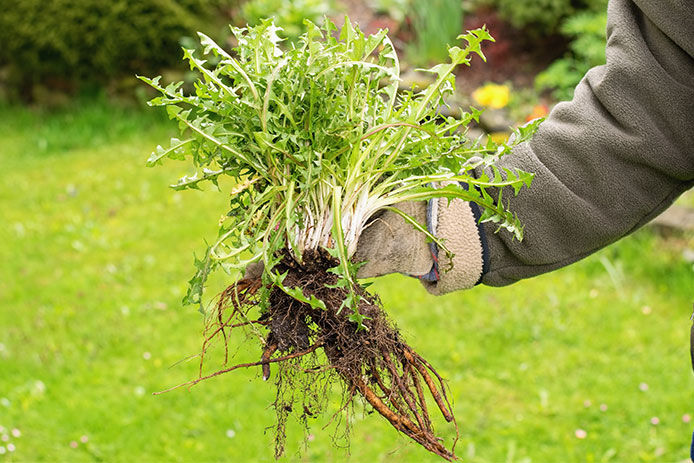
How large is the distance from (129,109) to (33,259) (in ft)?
8.20

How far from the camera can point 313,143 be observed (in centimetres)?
164

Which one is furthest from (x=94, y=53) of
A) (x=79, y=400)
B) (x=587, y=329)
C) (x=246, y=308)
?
(x=246, y=308)

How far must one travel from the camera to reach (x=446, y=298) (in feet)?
14.4

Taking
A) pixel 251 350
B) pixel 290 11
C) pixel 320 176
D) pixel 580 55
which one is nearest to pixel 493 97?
pixel 580 55

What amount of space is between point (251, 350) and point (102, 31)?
470 centimetres

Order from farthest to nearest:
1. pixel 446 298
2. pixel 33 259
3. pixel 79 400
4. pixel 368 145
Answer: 1. pixel 33 259
2. pixel 446 298
3. pixel 79 400
4. pixel 368 145

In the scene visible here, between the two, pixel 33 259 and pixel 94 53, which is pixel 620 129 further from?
pixel 94 53

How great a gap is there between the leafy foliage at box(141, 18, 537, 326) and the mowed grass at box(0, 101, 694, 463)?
4.05 ft

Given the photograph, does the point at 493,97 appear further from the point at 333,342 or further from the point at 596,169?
the point at 333,342

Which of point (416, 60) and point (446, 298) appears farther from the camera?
point (416, 60)

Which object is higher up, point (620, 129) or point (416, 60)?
point (620, 129)

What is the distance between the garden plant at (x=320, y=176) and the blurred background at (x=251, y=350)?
0.43 metres

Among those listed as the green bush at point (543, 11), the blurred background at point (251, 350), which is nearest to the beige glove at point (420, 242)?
the blurred background at point (251, 350)

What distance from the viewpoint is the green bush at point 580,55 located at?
210 inches
